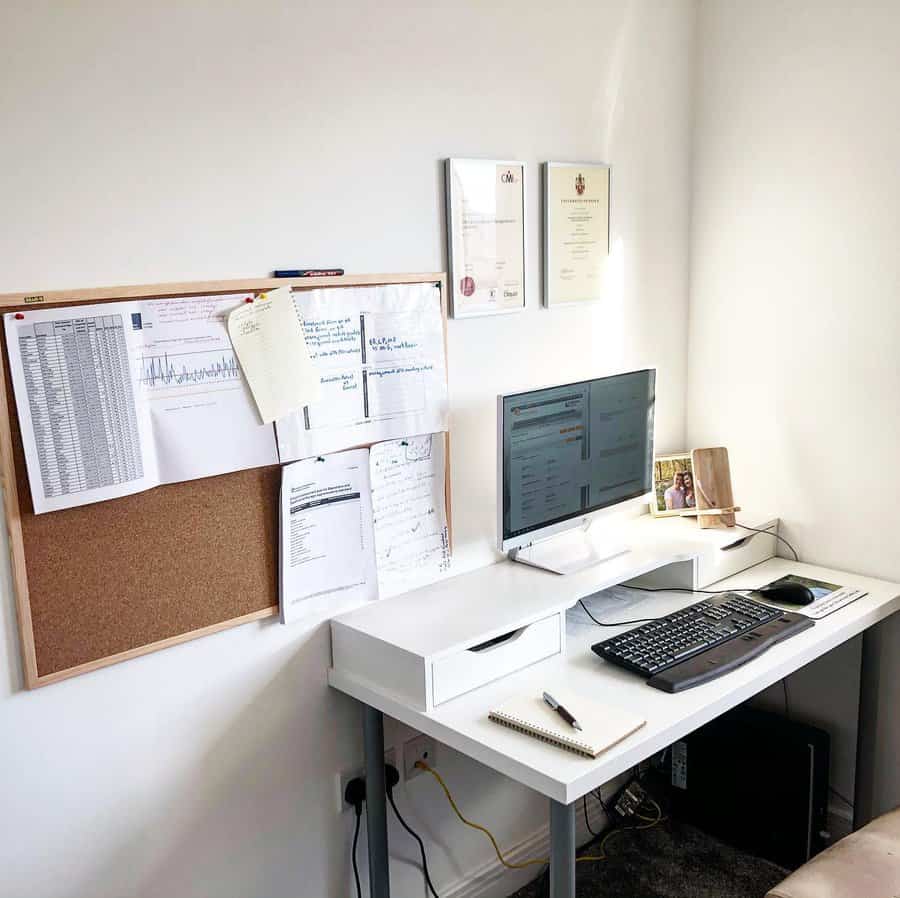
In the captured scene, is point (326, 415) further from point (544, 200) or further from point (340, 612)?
point (544, 200)

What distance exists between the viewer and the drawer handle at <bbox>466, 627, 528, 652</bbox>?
6.57 feet

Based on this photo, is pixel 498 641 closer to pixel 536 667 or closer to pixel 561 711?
pixel 536 667

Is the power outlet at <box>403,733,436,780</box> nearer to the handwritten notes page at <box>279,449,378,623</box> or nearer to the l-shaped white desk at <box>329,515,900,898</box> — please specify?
the l-shaped white desk at <box>329,515,900,898</box>

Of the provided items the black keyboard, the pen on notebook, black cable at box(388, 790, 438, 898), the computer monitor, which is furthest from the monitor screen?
black cable at box(388, 790, 438, 898)

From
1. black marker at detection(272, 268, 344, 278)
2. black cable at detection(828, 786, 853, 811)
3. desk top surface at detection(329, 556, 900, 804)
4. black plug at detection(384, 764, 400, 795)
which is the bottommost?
black cable at detection(828, 786, 853, 811)

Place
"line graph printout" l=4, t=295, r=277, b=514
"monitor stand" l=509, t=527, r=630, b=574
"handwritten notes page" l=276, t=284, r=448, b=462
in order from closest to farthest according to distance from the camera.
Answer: "line graph printout" l=4, t=295, r=277, b=514 < "handwritten notes page" l=276, t=284, r=448, b=462 < "monitor stand" l=509, t=527, r=630, b=574

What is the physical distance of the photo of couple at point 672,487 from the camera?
A: 2.73 m

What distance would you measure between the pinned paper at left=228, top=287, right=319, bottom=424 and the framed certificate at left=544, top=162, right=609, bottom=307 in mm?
757

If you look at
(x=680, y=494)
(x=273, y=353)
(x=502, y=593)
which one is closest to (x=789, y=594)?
(x=680, y=494)

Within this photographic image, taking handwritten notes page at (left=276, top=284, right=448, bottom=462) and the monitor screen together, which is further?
the monitor screen

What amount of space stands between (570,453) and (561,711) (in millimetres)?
690

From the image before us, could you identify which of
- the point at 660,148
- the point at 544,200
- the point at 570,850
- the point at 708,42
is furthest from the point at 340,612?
the point at 708,42

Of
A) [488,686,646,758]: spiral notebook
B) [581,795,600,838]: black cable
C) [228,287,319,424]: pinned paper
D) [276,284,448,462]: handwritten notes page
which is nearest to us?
[488,686,646,758]: spiral notebook

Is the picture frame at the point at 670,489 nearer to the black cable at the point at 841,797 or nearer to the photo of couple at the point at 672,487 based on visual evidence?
the photo of couple at the point at 672,487
